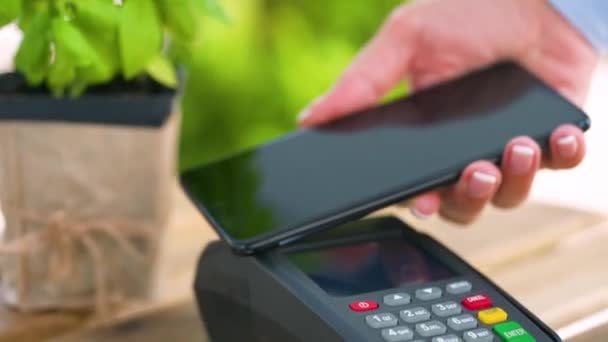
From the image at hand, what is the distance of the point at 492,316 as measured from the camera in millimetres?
506

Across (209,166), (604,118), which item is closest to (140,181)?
(209,166)

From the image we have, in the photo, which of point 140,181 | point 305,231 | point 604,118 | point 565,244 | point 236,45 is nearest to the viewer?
point 305,231

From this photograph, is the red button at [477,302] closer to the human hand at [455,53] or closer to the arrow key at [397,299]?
the arrow key at [397,299]

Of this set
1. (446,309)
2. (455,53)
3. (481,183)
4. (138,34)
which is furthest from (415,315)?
(455,53)

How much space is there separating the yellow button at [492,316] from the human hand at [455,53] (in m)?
0.20

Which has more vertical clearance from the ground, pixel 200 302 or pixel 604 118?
pixel 200 302

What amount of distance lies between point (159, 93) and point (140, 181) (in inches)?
2.8

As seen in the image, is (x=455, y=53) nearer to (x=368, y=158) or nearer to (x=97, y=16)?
A: (x=368, y=158)

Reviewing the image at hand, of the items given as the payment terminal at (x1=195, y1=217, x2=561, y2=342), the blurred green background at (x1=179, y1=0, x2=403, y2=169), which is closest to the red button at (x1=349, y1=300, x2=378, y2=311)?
the payment terminal at (x1=195, y1=217, x2=561, y2=342)

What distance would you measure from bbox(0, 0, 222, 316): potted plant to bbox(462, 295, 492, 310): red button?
0.26 m

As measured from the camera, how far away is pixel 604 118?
5.95ft

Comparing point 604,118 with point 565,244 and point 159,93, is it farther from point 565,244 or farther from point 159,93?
point 159,93

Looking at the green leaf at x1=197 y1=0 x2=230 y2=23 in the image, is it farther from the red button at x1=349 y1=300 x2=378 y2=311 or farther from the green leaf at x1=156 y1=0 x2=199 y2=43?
the red button at x1=349 y1=300 x2=378 y2=311

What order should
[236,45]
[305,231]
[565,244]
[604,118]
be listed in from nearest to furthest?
[305,231] < [565,244] < [236,45] < [604,118]
